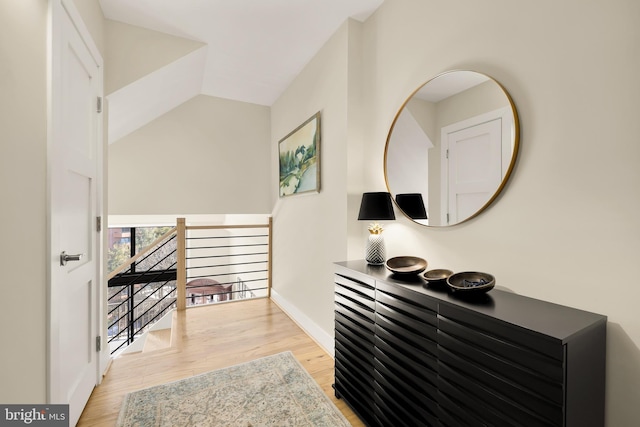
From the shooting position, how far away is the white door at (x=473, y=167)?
130 cm

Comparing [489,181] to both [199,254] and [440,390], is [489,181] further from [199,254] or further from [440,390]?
[199,254]

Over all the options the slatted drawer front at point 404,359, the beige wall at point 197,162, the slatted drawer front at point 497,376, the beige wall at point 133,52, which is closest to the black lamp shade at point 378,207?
the slatted drawer front at point 404,359

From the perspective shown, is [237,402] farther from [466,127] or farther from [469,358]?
[466,127]

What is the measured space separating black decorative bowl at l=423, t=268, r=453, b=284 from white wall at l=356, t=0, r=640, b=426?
0.36 ft

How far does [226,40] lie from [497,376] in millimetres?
2875

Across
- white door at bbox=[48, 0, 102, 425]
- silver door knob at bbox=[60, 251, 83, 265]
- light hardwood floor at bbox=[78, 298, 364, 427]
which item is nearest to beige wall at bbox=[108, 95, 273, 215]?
light hardwood floor at bbox=[78, 298, 364, 427]

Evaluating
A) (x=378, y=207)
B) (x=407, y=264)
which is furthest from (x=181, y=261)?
(x=407, y=264)

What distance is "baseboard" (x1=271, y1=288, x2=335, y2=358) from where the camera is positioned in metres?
2.39

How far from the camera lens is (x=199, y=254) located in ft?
20.0

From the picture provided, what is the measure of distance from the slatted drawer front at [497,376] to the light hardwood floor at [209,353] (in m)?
0.81

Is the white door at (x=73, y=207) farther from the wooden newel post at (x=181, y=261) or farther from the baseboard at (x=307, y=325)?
the baseboard at (x=307, y=325)

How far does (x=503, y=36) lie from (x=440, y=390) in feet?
5.01

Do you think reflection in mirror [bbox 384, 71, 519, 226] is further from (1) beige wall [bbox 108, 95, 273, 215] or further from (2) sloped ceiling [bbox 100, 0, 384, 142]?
(1) beige wall [bbox 108, 95, 273, 215]

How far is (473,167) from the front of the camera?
4.59 ft
